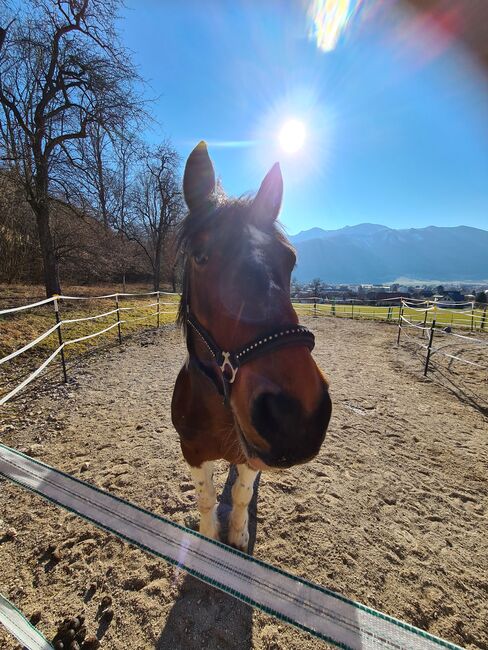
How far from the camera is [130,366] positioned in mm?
7414

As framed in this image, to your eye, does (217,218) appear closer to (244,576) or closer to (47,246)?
(244,576)

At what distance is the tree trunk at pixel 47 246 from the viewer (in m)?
11.1

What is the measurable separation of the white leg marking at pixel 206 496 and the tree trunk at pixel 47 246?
1189cm

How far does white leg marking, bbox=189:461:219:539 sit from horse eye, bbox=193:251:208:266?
1.64 meters

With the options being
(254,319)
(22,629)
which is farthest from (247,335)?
(22,629)

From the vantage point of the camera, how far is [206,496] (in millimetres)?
2486

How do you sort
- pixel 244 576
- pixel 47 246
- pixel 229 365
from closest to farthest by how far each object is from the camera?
1. pixel 244 576
2. pixel 229 365
3. pixel 47 246

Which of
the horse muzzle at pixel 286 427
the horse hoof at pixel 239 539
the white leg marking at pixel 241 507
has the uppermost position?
the horse muzzle at pixel 286 427

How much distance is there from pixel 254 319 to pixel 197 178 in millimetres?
1051

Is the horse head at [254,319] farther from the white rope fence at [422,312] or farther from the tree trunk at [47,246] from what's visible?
the tree trunk at [47,246]

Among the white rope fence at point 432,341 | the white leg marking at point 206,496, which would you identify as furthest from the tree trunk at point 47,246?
the white rope fence at point 432,341

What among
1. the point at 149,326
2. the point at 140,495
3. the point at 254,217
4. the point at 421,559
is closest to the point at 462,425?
the point at 421,559

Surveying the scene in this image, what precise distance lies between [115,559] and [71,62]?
558 inches

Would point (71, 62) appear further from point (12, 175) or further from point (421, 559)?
point (421, 559)
